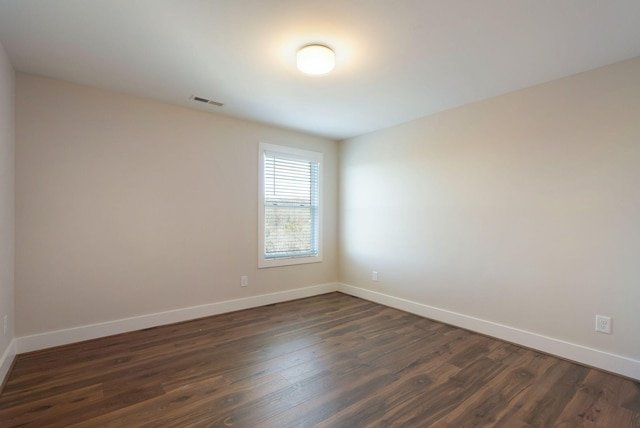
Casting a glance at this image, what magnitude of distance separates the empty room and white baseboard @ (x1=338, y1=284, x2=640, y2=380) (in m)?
0.01

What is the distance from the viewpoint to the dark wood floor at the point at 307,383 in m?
1.81

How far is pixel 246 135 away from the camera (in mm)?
3951

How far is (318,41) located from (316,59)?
0.38 ft

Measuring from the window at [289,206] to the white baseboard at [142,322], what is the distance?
48cm

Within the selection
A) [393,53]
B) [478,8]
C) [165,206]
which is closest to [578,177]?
[478,8]

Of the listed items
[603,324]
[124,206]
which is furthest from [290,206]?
[603,324]

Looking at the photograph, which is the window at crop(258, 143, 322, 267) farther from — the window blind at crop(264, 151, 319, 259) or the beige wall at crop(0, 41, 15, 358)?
the beige wall at crop(0, 41, 15, 358)

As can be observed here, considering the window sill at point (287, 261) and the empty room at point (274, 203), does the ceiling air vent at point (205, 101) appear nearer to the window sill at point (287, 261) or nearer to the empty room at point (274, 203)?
the empty room at point (274, 203)

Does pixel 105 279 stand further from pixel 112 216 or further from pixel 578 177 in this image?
pixel 578 177

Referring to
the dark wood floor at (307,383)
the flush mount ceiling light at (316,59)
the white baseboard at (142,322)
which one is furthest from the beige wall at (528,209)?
the flush mount ceiling light at (316,59)

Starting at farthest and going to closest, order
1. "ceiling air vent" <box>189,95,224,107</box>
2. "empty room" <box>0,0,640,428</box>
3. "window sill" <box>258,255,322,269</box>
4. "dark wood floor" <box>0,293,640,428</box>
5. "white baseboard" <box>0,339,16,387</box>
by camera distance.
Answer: "window sill" <box>258,255,322,269</box>, "ceiling air vent" <box>189,95,224,107</box>, "white baseboard" <box>0,339,16,387</box>, "empty room" <box>0,0,640,428</box>, "dark wood floor" <box>0,293,640,428</box>

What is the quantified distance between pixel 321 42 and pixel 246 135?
2035 millimetres

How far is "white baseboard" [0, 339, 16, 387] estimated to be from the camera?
2.15 m

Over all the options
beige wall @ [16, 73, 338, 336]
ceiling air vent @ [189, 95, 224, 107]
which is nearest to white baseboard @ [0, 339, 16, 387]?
beige wall @ [16, 73, 338, 336]
